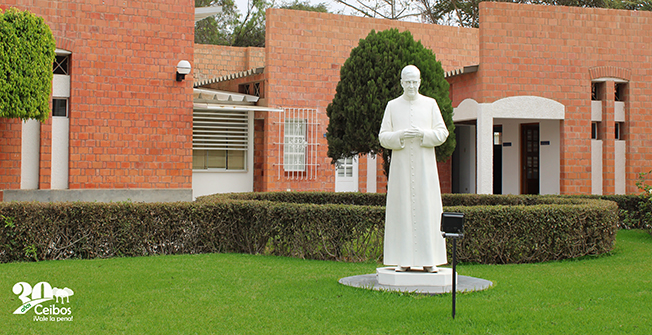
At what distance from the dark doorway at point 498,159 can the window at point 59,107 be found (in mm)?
12747

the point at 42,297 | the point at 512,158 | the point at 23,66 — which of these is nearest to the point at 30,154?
the point at 23,66

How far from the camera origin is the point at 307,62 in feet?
52.1

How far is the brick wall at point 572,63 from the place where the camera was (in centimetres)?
1509

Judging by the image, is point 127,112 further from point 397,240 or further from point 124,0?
point 397,240

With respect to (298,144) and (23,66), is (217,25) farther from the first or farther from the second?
(23,66)

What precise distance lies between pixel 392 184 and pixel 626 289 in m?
2.68

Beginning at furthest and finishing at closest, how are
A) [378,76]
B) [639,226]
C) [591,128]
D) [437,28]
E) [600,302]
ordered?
1. [437,28]
2. [591,128]
3. [639,226]
4. [378,76]
5. [600,302]

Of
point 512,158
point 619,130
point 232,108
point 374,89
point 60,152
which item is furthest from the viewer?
point 512,158

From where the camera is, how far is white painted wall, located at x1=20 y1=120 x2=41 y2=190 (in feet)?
41.8

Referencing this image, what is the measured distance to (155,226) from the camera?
888 centimetres

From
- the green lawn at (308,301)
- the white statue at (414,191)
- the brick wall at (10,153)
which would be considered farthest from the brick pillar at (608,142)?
the brick wall at (10,153)

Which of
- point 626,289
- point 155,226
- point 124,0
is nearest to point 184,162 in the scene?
point 124,0

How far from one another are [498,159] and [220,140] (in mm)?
9255

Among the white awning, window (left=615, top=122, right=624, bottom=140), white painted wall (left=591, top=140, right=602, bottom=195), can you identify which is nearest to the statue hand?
the white awning
